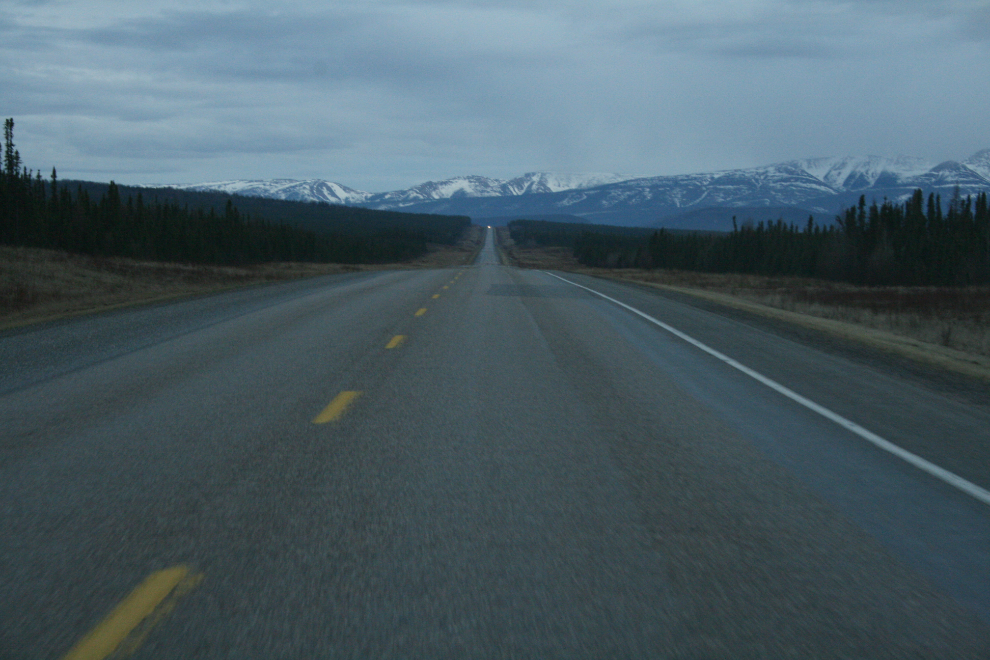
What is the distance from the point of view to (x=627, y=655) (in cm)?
326

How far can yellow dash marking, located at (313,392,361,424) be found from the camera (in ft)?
24.2

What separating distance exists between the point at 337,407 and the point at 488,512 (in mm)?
3304

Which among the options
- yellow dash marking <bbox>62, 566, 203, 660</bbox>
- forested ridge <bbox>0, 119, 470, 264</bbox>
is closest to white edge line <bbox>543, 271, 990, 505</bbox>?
yellow dash marking <bbox>62, 566, 203, 660</bbox>

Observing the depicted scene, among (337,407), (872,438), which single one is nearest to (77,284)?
(337,407)

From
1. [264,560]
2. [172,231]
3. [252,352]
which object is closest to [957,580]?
[264,560]

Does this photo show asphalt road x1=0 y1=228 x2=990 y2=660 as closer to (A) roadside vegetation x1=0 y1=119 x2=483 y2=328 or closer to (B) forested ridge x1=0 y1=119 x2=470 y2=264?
(A) roadside vegetation x1=0 y1=119 x2=483 y2=328

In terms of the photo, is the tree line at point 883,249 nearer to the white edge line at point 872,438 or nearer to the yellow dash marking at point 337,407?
the white edge line at point 872,438

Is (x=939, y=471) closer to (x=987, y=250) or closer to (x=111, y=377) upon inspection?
(x=111, y=377)

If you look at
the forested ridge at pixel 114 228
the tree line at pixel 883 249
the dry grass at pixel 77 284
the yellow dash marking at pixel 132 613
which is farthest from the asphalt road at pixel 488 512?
the tree line at pixel 883 249

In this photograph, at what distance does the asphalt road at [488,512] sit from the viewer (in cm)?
350

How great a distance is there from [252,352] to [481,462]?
263 inches

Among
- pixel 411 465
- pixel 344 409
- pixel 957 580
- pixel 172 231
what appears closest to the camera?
pixel 957 580

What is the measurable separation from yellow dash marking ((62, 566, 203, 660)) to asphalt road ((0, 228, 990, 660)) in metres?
0.07

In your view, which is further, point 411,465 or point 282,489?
point 411,465
